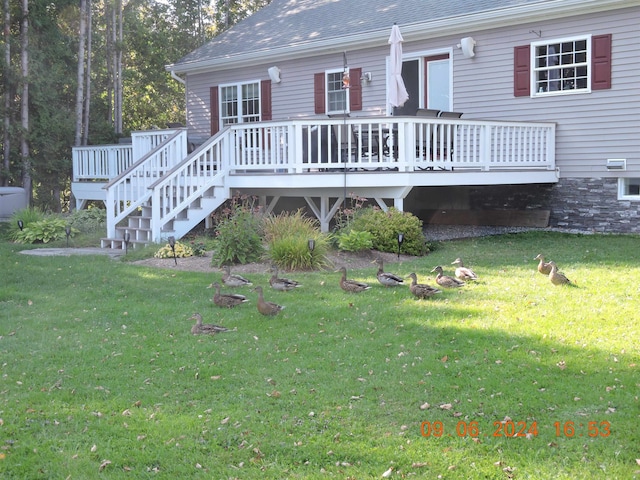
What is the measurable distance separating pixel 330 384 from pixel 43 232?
392 inches

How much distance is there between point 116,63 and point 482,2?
1314cm

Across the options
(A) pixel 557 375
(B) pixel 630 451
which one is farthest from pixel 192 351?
(B) pixel 630 451

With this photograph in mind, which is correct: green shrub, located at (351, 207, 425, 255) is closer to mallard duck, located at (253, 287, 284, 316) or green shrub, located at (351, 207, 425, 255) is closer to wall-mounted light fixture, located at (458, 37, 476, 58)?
mallard duck, located at (253, 287, 284, 316)

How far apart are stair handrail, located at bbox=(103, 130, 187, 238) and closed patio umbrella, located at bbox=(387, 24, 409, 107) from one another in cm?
404

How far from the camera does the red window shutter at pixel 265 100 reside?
675 inches

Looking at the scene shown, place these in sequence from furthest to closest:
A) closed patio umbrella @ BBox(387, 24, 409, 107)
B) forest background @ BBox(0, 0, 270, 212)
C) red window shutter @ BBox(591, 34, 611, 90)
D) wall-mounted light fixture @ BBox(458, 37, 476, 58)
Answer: forest background @ BBox(0, 0, 270, 212)
wall-mounted light fixture @ BBox(458, 37, 476, 58)
red window shutter @ BBox(591, 34, 611, 90)
closed patio umbrella @ BBox(387, 24, 409, 107)

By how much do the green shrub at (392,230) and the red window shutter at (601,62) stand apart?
4.29 meters

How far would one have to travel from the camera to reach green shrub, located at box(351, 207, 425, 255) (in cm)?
1061

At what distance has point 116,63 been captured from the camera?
22875mm

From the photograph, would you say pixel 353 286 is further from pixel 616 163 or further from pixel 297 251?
pixel 616 163

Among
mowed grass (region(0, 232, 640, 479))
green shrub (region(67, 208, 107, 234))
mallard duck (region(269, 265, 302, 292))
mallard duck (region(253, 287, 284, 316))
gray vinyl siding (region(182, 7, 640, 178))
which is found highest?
gray vinyl siding (region(182, 7, 640, 178))

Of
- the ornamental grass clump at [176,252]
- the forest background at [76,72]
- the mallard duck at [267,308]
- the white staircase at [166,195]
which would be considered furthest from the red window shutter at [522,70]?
→ the forest background at [76,72]

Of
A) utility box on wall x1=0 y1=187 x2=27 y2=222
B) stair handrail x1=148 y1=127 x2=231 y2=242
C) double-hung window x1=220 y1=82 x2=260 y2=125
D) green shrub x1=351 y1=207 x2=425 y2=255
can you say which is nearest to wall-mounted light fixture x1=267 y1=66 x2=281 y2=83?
double-hung window x1=220 y1=82 x2=260 y2=125

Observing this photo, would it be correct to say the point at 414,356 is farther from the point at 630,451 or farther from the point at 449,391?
the point at 630,451
